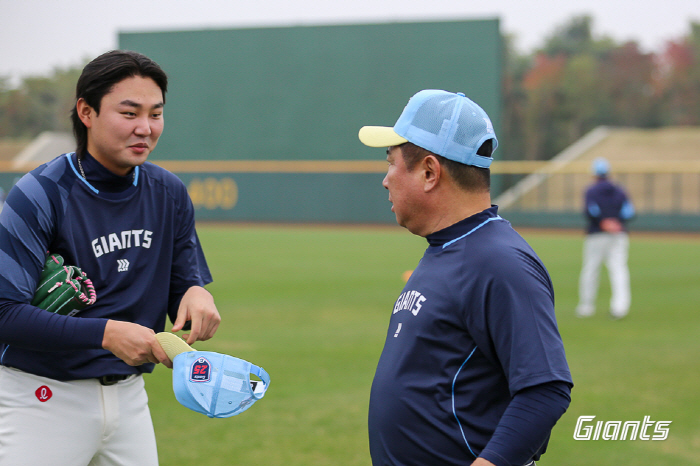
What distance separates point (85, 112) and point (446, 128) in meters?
1.37

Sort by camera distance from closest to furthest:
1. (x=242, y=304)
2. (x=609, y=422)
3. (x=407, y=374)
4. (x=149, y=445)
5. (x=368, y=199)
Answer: (x=407, y=374) → (x=149, y=445) → (x=609, y=422) → (x=242, y=304) → (x=368, y=199)

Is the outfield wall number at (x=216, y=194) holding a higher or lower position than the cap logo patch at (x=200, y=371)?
lower

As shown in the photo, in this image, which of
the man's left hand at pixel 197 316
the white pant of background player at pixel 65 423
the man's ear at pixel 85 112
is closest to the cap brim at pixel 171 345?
the man's left hand at pixel 197 316

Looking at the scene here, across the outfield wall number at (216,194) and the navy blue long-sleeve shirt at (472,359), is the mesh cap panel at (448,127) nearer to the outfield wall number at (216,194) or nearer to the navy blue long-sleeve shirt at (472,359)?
the navy blue long-sleeve shirt at (472,359)

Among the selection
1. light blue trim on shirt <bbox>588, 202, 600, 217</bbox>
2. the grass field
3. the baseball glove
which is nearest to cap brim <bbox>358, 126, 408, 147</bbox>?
the baseball glove

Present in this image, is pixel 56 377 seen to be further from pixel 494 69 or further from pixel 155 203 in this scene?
pixel 494 69

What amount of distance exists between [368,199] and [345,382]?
1044 inches

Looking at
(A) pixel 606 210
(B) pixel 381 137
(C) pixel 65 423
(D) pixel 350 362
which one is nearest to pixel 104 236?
(C) pixel 65 423

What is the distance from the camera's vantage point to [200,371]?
246 cm

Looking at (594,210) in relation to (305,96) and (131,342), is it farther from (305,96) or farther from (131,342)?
(305,96)

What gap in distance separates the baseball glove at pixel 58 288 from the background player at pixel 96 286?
0.17 ft

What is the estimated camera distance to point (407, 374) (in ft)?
7.73

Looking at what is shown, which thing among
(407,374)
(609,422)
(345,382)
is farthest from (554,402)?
(345,382)

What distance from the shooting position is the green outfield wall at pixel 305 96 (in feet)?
113
